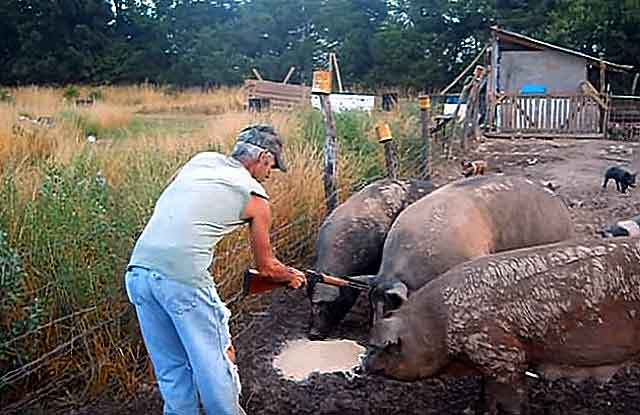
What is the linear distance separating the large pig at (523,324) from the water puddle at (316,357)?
900 millimetres

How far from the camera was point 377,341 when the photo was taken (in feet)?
12.4

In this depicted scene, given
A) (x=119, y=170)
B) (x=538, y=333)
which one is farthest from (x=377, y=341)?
(x=119, y=170)

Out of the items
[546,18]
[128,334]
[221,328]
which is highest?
[546,18]

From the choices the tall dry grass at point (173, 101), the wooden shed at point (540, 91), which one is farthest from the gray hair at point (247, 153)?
the wooden shed at point (540, 91)

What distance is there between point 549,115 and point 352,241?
15.0m

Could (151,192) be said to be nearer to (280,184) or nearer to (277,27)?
(280,184)

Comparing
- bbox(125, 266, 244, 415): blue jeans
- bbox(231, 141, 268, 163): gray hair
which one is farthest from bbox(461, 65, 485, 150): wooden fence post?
bbox(125, 266, 244, 415): blue jeans

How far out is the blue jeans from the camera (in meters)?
3.02

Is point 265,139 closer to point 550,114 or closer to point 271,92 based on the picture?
point 271,92

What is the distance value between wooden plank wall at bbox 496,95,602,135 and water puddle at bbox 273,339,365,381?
15283 mm

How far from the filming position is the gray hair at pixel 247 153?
128 inches

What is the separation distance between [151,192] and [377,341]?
6.44 ft

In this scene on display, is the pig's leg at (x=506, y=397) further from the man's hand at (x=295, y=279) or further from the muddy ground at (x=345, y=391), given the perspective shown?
the man's hand at (x=295, y=279)

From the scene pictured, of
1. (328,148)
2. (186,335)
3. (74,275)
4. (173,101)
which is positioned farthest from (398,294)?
(173,101)
